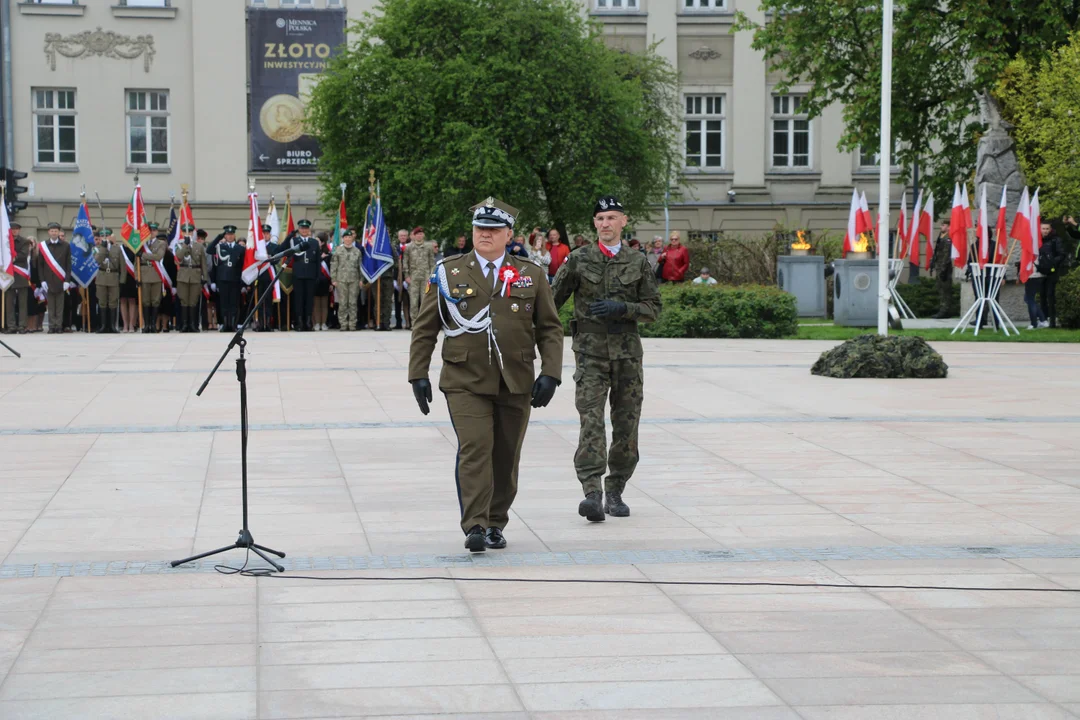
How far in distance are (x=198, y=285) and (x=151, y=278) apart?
32.2 inches

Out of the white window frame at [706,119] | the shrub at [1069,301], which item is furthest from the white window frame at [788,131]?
the shrub at [1069,301]

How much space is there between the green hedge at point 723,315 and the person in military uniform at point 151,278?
24.0 ft

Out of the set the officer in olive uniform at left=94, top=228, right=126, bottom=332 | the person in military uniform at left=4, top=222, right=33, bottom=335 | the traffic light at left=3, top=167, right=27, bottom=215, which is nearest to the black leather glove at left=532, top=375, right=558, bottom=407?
the officer in olive uniform at left=94, top=228, right=126, bottom=332

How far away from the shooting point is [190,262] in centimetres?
2581

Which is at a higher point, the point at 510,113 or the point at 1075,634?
the point at 510,113

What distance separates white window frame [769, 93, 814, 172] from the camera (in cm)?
4519

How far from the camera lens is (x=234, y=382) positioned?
650 inches

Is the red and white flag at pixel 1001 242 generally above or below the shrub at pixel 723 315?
above

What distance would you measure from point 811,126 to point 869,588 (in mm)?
39891

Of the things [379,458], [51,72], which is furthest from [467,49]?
[379,458]

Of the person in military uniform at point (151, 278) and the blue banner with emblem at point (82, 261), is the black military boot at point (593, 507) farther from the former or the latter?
the blue banner with emblem at point (82, 261)

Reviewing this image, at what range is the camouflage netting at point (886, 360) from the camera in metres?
17.0

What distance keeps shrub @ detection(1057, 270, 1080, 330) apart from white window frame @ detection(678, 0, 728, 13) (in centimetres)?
1960

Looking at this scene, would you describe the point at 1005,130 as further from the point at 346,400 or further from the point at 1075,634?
the point at 1075,634
